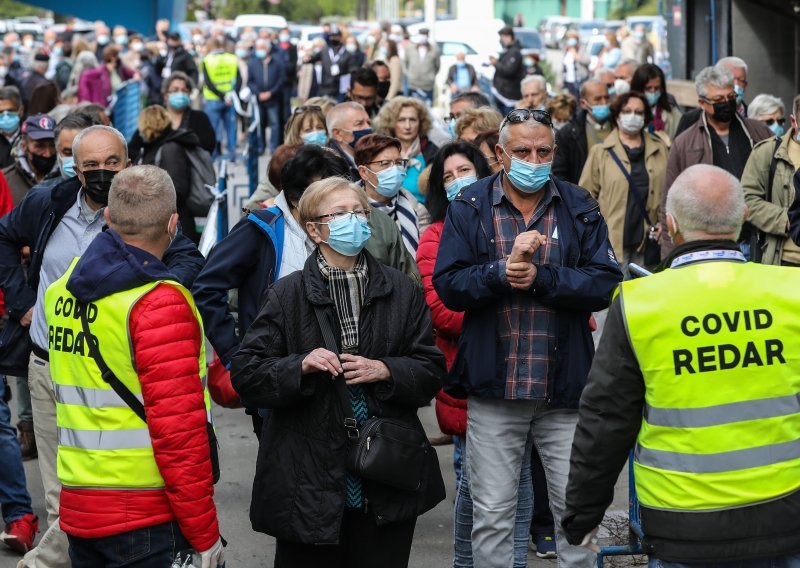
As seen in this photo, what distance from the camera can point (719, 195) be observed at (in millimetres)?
3748

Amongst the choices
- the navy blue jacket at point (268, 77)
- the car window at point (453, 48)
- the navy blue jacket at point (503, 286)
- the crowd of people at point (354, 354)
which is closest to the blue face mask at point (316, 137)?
the crowd of people at point (354, 354)

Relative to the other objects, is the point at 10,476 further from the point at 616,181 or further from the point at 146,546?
the point at 616,181

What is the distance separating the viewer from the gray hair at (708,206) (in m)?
3.74

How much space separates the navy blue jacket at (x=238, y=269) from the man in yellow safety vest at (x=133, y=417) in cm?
116

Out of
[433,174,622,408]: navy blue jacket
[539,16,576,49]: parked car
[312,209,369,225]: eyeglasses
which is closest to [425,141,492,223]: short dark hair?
[433,174,622,408]: navy blue jacket

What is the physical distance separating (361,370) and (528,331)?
0.83 meters

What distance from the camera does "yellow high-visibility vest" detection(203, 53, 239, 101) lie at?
2091 centimetres

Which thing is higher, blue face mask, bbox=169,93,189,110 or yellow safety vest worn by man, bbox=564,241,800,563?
blue face mask, bbox=169,93,189,110

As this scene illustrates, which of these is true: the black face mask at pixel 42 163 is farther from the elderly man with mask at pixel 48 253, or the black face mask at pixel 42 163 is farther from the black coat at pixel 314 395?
the black coat at pixel 314 395

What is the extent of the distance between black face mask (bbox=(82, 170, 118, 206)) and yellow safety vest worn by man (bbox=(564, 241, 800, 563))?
8.90 feet

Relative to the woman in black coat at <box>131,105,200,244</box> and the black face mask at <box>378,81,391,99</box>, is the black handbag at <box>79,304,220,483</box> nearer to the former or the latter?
the woman in black coat at <box>131,105,200,244</box>

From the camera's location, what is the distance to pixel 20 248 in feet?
19.9

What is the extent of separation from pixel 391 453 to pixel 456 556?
116cm

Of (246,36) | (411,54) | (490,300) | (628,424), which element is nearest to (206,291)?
(490,300)
